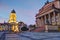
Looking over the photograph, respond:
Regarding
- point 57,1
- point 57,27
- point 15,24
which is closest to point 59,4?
point 57,1

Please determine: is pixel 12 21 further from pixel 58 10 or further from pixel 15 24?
pixel 58 10

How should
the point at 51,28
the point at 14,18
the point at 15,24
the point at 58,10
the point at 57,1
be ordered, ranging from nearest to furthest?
the point at 51,28 < the point at 58,10 < the point at 57,1 < the point at 15,24 < the point at 14,18

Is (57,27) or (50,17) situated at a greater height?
(50,17)

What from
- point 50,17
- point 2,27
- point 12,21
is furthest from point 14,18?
point 50,17

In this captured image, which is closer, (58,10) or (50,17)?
(58,10)

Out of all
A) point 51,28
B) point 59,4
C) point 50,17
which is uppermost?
point 59,4

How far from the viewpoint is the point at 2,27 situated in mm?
121688

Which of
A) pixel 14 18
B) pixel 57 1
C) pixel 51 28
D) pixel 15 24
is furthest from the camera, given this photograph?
pixel 14 18

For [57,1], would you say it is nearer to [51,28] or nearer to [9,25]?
[51,28]

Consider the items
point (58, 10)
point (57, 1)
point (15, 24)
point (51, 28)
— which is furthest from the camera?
point (15, 24)

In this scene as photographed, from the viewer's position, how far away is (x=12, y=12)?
129 meters

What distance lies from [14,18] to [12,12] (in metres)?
5.98

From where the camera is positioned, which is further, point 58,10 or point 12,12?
Result: point 12,12

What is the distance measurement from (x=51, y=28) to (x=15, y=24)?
8132cm
